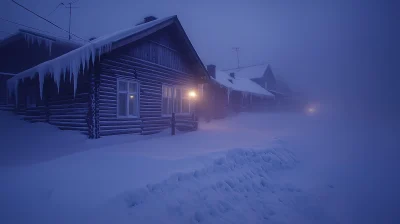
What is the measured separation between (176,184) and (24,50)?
17.7m

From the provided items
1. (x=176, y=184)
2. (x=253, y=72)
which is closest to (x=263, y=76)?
(x=253, y=72)

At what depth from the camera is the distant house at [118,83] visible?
823 cm

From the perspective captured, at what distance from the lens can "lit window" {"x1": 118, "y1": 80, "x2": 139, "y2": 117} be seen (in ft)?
31.8

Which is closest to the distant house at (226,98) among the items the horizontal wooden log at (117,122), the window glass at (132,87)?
the window glass at (132,87)

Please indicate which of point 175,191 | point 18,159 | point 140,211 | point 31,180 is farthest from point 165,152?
point 18,159

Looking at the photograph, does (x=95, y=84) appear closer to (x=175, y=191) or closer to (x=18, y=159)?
(x=18, y=159)

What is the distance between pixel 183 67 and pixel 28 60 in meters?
12.1

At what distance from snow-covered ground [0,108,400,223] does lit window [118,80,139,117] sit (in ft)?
4.59

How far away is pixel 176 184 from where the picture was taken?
4574 mm

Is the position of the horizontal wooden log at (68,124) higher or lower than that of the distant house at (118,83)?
lower

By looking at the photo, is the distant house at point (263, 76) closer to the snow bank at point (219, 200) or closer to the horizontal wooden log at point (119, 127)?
the horizontal wooden log at point (119, 127)

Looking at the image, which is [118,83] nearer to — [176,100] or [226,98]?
[176,100]

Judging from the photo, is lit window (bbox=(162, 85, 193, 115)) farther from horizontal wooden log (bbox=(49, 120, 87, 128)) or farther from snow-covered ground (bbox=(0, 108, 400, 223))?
horizontal wooden log (bbox=(49, 120, 87, 128))

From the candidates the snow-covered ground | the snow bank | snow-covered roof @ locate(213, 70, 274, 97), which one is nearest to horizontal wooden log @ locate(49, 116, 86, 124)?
the snow-covered ground
